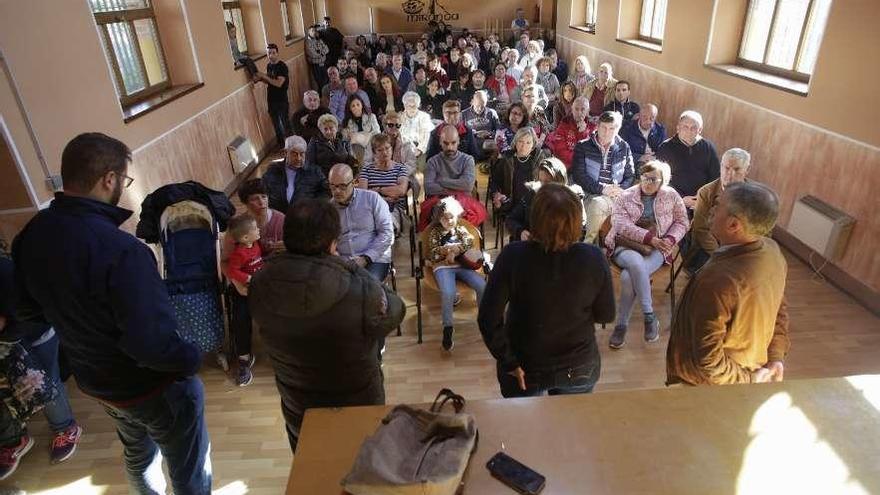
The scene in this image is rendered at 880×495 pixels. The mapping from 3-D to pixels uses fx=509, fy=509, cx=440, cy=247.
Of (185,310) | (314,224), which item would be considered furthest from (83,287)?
(185,310)

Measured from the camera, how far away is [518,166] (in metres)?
→ 4.18

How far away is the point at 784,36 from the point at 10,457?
702 centimetres

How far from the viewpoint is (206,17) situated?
619 cm

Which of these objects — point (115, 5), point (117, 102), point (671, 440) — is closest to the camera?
point (671, 440)

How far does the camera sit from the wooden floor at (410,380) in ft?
8.82

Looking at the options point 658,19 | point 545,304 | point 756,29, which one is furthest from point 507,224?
point 658,19

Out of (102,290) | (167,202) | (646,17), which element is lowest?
(167,202)

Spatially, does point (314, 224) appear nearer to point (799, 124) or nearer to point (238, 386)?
point (238, 386)

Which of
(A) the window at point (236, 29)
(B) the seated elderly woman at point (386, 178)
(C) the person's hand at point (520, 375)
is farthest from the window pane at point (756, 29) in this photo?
(A) the window at point (236, 29)

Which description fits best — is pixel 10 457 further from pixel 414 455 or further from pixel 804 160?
pixel 804 160

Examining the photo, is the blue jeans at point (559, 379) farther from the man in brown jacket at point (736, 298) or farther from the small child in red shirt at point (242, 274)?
the small child in red shirt at point (242, 274)

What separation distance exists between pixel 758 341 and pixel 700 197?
6.59 feet

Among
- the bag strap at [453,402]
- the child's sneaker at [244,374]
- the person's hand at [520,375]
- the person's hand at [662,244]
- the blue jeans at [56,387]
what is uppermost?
the bag strap at [453,402]

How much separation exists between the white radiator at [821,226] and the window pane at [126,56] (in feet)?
20.4
